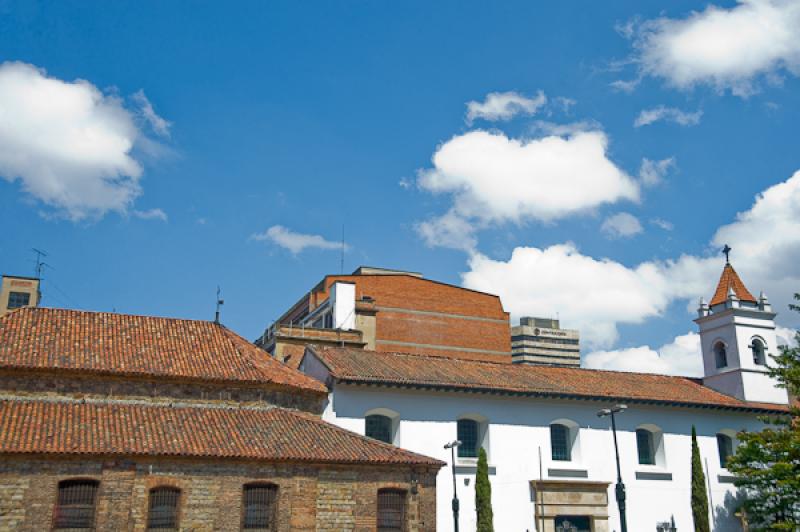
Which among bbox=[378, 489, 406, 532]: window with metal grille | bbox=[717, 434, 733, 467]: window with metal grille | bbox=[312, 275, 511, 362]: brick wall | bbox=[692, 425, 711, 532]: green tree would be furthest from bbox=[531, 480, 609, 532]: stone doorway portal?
bbox=[312, 275, 511, 362]: brick wall

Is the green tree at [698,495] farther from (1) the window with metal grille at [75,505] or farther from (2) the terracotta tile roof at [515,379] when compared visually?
(1) the window with metal grille at [75,505]

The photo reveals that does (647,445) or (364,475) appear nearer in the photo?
(364,475)

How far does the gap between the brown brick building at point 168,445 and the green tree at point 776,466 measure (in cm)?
1487

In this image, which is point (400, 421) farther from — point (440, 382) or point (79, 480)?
point (79, 480)

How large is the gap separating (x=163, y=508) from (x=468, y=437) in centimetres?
1394

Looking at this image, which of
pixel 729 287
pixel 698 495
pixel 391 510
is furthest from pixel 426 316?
pixel 391 510

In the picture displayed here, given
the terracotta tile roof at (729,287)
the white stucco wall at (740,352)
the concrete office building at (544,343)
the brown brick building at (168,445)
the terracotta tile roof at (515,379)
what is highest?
the concrete office building at (544,343)

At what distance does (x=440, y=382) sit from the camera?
107 feet

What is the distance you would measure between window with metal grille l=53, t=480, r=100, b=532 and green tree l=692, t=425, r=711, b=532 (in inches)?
1051

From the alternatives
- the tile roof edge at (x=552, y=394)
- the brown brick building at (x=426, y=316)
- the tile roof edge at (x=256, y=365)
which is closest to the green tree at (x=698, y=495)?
the tile roof edge at (x=552, y=394)

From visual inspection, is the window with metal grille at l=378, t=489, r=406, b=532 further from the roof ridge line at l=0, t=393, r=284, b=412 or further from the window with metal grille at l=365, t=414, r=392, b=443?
the roof ridge line at l=0, t=393, r=284, b=412

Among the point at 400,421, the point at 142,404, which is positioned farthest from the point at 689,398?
the point at 142,404

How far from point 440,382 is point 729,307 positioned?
20580 millimetres

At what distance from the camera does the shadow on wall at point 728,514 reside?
36406 mm
